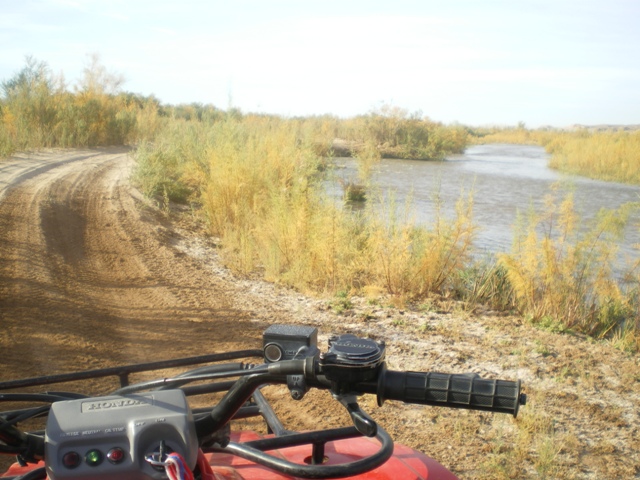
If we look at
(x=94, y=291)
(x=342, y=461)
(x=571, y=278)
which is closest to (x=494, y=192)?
(x=571, y=278)

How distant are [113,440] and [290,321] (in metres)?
5.67

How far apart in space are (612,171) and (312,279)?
680 inches

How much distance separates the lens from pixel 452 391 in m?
1.32

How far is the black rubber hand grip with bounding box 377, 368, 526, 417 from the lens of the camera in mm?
1295

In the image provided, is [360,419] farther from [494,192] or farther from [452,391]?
[494,192]

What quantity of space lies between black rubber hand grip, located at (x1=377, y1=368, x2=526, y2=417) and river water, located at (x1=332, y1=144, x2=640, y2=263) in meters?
6.56

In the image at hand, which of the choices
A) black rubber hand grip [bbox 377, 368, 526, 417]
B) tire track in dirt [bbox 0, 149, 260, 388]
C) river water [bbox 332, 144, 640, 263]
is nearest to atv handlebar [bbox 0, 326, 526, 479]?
black rubber hand grip [bbox 377, 368, 526, 417]

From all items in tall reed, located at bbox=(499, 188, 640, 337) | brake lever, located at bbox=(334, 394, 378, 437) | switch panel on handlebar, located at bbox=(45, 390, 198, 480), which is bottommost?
tall reed, located at bbox=(499, 188, 640, 337)

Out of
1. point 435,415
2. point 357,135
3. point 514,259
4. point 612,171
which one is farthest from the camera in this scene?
point 357,135

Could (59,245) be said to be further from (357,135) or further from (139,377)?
(357,135)

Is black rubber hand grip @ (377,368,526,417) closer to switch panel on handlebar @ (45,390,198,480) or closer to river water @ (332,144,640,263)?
switch panel on handlebar @ (45,390,198,480)

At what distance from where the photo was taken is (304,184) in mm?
10320

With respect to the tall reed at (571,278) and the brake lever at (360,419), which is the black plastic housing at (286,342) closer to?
the brake lever at (360,419)

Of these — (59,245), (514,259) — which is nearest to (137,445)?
(514,259)
